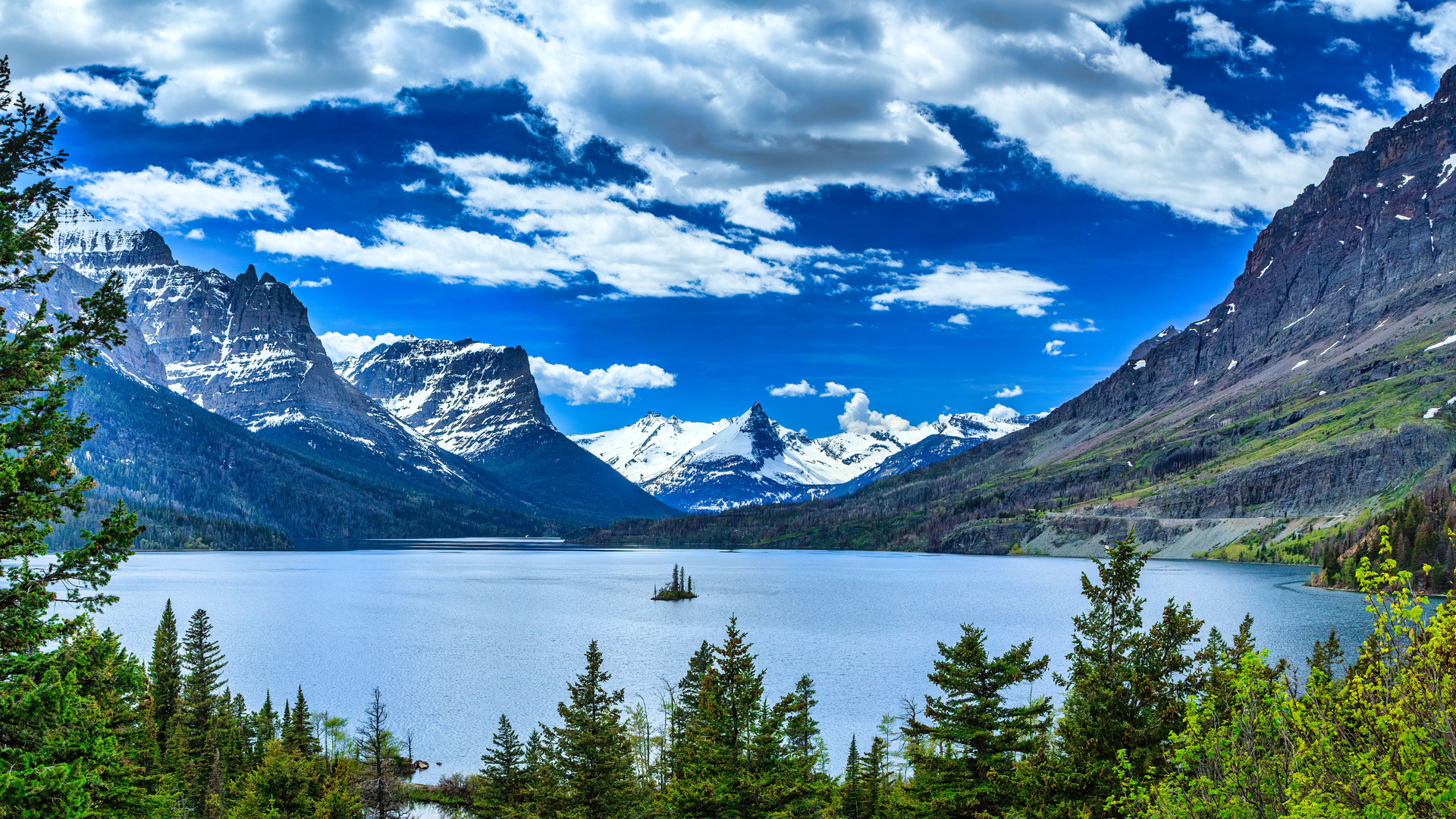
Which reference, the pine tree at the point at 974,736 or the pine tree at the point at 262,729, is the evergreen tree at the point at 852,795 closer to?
the pine tree at the point at 974,736

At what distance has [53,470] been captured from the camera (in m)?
16.7

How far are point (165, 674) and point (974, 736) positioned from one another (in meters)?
59.8

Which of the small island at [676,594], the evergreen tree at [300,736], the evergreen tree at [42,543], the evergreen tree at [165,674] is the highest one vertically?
the evergreen tree at [42,543]

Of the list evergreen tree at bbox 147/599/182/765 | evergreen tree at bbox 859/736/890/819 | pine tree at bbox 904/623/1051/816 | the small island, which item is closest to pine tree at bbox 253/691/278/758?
evergreen tree at bbox 147/599/182/765

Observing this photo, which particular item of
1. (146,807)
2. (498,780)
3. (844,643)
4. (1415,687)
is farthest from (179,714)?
(844,643)

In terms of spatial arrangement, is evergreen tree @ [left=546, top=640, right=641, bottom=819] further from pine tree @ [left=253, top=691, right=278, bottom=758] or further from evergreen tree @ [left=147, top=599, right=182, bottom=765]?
evergreen tree @ [left=147, top=599, right=182, bottom=765]

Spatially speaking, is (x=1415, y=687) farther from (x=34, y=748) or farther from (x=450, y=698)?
(x=450, y=698)

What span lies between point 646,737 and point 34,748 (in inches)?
2367

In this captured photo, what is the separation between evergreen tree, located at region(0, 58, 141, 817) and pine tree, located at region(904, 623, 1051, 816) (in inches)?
951

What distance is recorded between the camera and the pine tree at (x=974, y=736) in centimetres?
3100

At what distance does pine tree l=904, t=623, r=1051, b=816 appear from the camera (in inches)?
1220

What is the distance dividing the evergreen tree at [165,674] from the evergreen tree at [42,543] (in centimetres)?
5316

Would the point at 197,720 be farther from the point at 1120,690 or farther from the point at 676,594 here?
the point at 676,594

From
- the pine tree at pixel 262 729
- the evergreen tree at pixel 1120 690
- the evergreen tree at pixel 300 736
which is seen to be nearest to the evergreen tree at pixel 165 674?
the pine tree at pixel 262 729
